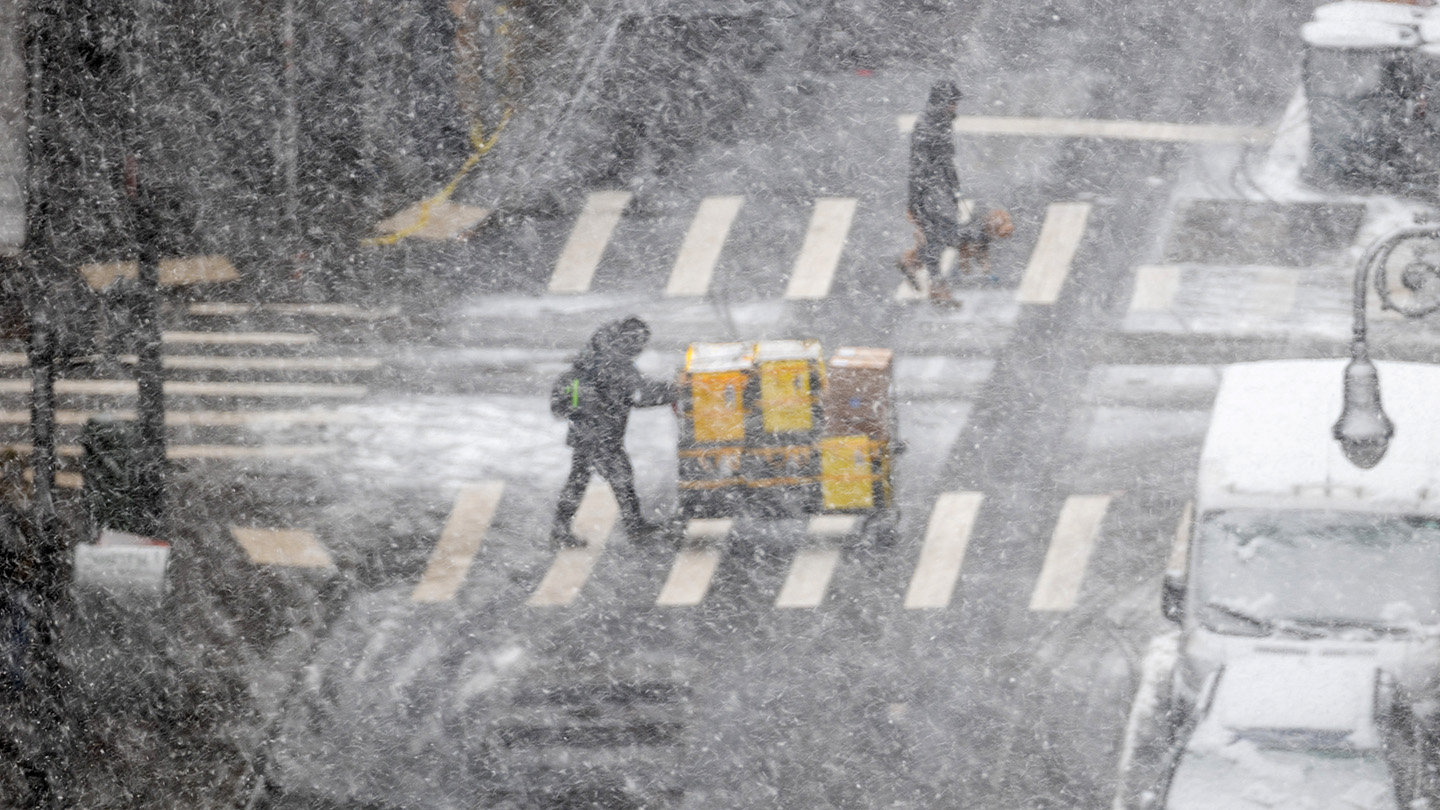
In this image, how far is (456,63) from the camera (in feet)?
28.8

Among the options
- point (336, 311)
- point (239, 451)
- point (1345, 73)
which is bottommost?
point (239, 451)

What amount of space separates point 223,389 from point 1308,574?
17.9 ft

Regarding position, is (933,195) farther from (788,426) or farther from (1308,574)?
(1308,574)

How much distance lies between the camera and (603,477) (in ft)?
21.1

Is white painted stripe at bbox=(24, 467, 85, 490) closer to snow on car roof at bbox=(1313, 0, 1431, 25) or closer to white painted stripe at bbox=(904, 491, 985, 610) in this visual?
white painted stripe at bbox=(904, 491, 985, 610)

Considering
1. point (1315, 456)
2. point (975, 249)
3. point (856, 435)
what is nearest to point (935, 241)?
point (975, 249)

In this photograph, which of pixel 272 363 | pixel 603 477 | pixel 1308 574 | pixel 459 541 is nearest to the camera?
pixel 1308 574

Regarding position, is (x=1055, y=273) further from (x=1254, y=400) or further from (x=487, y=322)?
(x=487, y=322)

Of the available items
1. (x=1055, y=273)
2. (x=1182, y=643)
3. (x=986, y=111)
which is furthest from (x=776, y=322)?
(x=1182, y=643)

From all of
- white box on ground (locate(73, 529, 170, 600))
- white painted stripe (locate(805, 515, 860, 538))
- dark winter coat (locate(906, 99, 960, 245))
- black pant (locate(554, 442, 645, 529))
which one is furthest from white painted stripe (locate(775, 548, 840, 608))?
white box on ground (locate(73, 529, 170, 600))

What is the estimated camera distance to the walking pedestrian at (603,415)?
626 cm

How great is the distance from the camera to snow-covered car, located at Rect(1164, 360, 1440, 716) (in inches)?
210

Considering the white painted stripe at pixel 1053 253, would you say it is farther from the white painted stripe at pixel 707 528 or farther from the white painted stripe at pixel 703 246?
the white painted stripe at pixel 707 528

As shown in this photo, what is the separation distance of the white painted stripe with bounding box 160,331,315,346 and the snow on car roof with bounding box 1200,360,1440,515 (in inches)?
190
